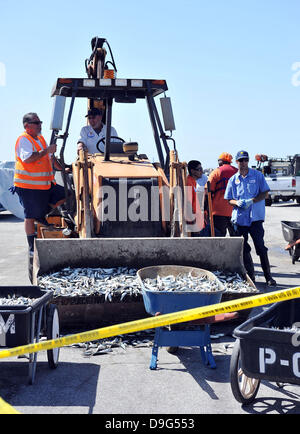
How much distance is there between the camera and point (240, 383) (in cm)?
387

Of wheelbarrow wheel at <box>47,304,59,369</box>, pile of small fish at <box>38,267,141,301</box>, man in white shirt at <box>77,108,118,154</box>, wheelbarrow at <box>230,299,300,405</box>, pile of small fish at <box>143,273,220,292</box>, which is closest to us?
wheelbarrow at <box>230,299,300,405</box>

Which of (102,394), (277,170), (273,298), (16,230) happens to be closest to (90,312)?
(102,394)

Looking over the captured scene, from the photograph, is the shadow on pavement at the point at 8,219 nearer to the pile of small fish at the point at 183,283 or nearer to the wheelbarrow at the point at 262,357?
the pile of small fish at the point at 183,283

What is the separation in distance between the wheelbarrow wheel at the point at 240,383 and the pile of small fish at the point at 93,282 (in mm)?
1658

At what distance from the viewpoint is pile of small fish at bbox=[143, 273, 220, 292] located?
480 cm

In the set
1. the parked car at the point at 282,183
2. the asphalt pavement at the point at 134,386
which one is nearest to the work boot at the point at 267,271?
the asphalt pavement at the point at 134,386

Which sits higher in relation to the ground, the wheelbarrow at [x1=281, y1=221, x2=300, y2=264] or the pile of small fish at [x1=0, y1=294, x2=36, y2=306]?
the pile of small fish at [x1=0, y1=294, x2=36, y2=306]

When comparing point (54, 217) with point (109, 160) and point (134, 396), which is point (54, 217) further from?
point (134, 396)

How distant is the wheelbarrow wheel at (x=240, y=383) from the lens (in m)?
3.70

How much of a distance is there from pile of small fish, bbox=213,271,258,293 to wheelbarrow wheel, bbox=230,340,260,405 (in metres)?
1.51

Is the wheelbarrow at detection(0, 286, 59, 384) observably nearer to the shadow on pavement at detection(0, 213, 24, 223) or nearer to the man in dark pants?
the man in dark pants

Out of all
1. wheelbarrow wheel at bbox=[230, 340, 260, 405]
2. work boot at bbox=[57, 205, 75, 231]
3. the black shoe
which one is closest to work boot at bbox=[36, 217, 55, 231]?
work boot at bbox=[57, 205, 75, 231]
